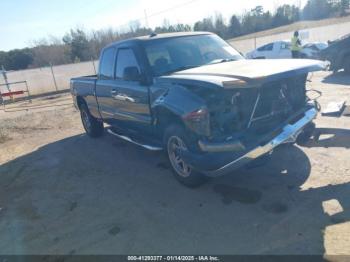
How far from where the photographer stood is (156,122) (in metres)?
5.06

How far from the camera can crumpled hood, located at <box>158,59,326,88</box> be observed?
12.2ft

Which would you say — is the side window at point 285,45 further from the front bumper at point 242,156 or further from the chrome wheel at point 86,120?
the front bumper at point 242,156

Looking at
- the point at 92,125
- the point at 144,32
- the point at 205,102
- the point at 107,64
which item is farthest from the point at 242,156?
the point at 144,32

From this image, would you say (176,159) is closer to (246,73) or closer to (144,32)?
(246,73)

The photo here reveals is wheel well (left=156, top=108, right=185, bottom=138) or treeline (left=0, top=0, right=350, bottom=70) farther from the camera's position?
treeline (left=0, top=0, right=350, bottom=70)

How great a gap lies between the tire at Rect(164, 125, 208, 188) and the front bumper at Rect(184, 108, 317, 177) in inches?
11.0

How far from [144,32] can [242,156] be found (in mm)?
45423

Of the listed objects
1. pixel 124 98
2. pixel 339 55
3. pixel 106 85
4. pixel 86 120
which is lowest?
pixel 86 120

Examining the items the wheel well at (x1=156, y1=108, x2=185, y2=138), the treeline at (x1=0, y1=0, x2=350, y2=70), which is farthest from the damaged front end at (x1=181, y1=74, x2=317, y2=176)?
the treeline at (x1=0, y1=0, x2=350, y2=70)

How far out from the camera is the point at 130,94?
554 centimetres

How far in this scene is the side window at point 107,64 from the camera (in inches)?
253

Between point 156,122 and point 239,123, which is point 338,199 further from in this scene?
point 156,122

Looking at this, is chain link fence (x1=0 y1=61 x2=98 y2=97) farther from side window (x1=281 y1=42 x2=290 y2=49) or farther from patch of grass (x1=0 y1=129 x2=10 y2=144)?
side window (x1=281 y1=42 x2=290 y2=49)

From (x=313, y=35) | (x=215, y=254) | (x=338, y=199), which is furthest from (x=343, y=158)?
(x=313, y=35)
